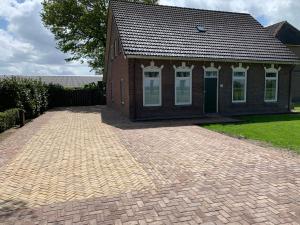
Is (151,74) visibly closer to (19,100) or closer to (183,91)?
(183,91)

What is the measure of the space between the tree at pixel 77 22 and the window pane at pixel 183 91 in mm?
16715

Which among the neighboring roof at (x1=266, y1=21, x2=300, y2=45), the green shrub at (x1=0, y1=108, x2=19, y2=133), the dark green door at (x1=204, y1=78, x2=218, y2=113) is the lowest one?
the green shrub at (x1=0, y1=108, x2=19, y2=133)

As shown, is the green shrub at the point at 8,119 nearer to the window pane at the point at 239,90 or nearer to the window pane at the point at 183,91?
the window pane at the point at 183,91

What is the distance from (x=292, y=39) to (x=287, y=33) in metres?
0.90

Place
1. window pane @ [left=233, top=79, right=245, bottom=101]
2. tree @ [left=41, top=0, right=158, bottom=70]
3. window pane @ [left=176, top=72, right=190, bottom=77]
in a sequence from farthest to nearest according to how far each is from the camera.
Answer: tree @ [left=41, top=0, right=158, bottom=70], window pane @ [left=233, top=79, right=245, bottom=101], window pane @ [left=176, top=72, right=190, bottom=77]

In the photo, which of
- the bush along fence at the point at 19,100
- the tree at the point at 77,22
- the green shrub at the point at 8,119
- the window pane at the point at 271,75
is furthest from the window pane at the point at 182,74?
the tree at the point at 77,22

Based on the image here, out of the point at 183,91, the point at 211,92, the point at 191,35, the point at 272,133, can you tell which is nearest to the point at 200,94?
the point at 211,92

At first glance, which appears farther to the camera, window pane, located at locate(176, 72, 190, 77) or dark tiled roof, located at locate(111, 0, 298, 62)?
window pane, located at locate(176, 72, 190, 77)

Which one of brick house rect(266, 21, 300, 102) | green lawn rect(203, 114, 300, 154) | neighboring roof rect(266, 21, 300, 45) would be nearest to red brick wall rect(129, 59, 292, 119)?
green lawn rect(203, 114, 300, 154)

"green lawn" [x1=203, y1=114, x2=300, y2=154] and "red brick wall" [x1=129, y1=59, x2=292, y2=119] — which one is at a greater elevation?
"red brick wall" [x1=129, y1=59, x2=292, y2=119]

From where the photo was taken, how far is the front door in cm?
1762

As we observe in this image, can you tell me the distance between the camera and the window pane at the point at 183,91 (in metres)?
17.0

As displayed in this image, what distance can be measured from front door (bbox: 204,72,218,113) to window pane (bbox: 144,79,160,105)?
3.10 meters

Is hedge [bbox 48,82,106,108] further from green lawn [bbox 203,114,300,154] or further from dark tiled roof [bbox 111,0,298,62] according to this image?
green lawn [bbox 203,114,300,154]
